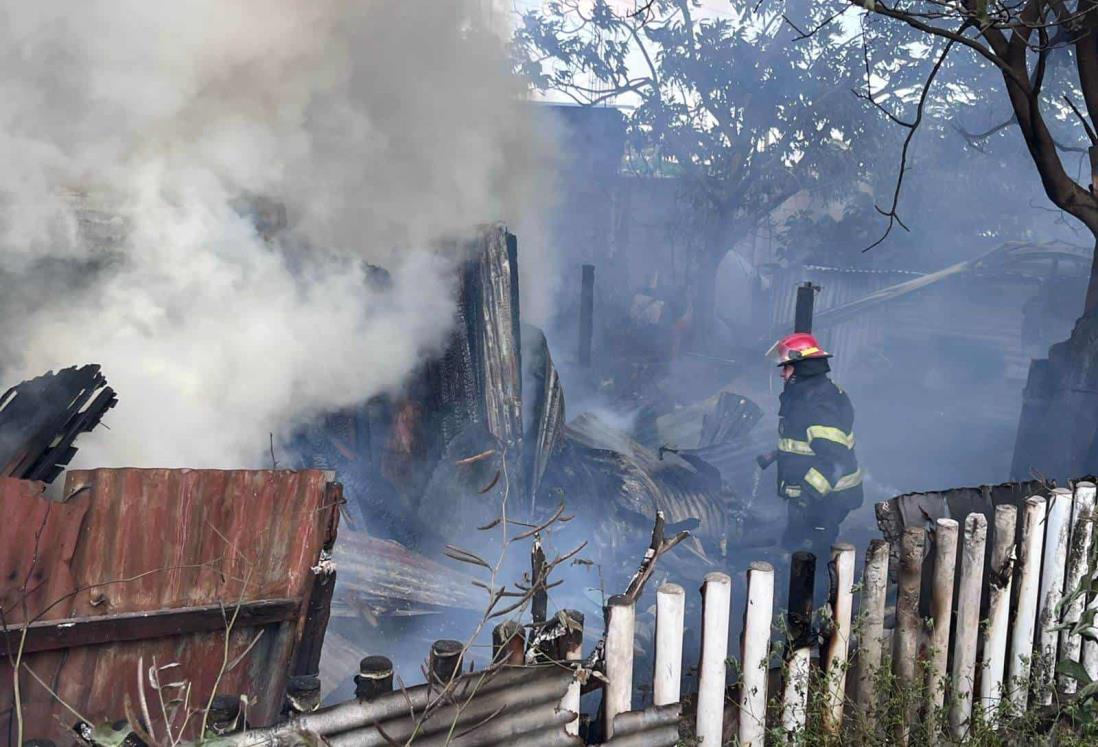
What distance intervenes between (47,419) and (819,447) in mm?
4408

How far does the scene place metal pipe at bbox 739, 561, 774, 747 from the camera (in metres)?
2.76

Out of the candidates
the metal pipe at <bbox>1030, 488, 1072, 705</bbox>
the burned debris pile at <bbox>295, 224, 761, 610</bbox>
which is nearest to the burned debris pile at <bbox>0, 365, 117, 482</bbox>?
the burned debris pile at <bbox>295, 224, 761, 610</bbox>

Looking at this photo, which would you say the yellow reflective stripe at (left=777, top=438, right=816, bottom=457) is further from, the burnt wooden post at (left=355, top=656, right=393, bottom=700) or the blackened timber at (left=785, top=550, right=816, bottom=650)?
the burnt wooden post at (left=355, top=656, right=393, bottom=700)

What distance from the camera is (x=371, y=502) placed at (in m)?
5.89

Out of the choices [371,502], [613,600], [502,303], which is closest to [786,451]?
[502,303]

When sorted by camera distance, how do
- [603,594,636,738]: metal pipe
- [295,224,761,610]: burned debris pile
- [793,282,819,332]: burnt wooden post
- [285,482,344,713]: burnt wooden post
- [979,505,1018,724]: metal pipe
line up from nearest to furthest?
[603,594,636,738]: metal pipe
[285,482,344,713]: burnt wooden post
[979,505,1018,724]: metal pipe
[295,224,761,610]: burned debris pile
[793,282,819,332]: burnt wooden post

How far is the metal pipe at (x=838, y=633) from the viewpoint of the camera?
9.66 ft

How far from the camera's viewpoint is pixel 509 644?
2.53 meters

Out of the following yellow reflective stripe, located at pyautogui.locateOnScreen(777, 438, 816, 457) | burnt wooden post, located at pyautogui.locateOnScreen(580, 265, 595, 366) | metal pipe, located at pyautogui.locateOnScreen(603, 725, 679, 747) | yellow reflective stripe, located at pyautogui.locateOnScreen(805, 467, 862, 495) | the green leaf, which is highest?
burnt wooden post, located at pyautogui.locateOnScreen(580, 265, 595, 366)

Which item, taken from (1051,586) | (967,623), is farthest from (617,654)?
(1051,586)

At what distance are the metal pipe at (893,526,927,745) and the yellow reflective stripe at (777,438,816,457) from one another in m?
2.69

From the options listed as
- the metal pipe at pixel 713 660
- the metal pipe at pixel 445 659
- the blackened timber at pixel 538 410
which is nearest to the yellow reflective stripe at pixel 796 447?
the blackened timber at pixel 538 410

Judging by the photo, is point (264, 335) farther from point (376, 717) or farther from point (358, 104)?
point (376, 717)

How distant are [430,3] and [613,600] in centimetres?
636
